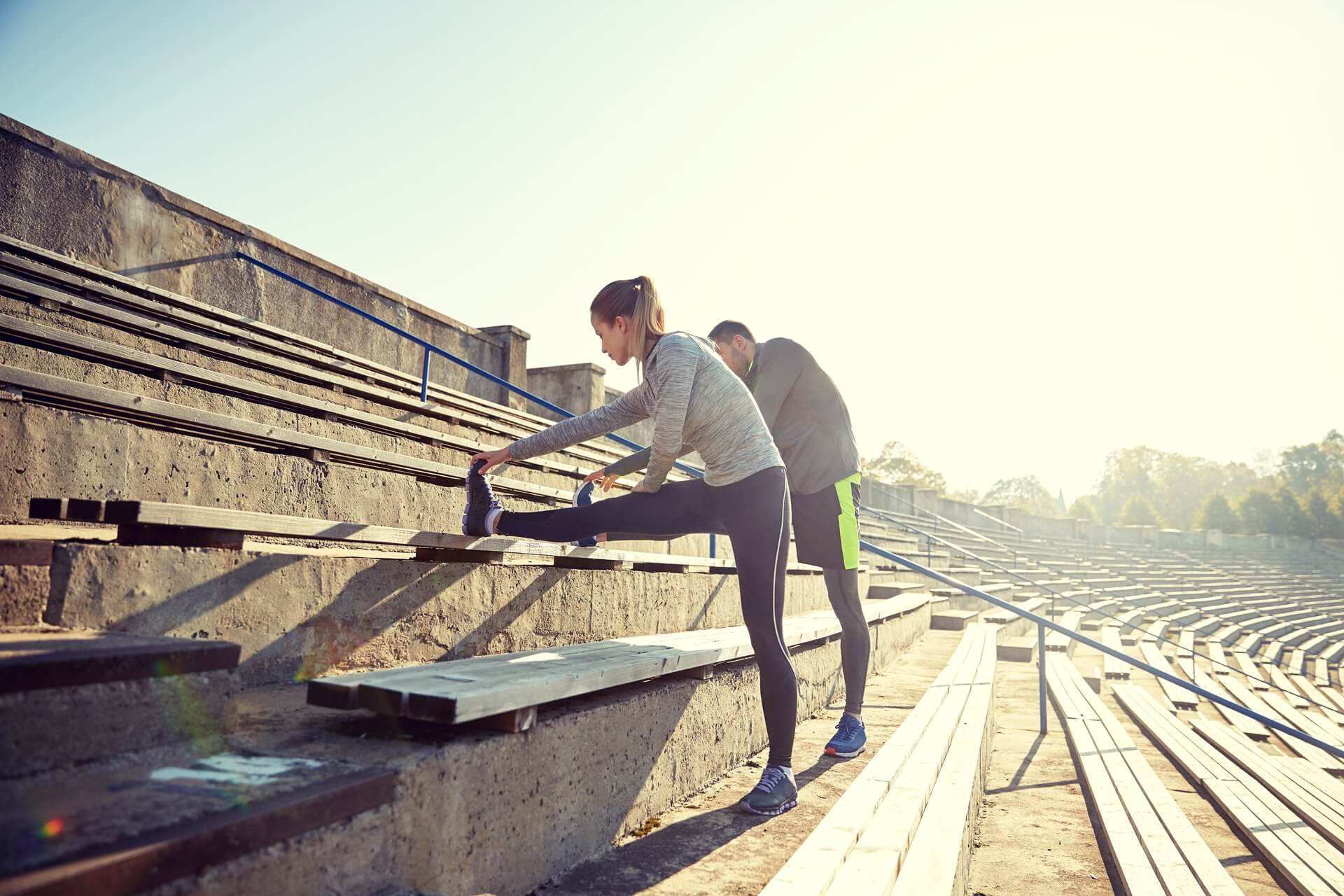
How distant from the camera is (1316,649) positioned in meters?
17.8

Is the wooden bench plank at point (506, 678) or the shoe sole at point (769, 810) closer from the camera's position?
the wooden bench plank at point (506, 678)

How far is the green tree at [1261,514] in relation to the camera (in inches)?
→ 2021

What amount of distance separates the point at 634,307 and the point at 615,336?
112 mm

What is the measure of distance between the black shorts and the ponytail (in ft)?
4.06

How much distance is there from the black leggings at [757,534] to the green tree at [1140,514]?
229ft

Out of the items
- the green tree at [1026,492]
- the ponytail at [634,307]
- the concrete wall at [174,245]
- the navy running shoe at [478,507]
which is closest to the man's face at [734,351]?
the ponytail at [634,307]

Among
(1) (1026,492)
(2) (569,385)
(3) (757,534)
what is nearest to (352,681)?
(3) (757,534)

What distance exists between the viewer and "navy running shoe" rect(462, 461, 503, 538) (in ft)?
8.68

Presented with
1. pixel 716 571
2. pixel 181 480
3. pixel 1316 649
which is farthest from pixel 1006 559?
pixel 181 480

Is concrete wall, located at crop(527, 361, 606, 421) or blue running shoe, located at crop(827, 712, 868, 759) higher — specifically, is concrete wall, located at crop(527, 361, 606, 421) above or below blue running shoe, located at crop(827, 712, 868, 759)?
above

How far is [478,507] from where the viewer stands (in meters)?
2.66

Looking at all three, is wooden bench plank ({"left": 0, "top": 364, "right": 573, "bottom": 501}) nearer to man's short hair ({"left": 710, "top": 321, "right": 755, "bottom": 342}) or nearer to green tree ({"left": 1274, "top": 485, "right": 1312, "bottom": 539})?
man's short hair ({"left": 710, "top": 321, "right": 755, "bottom": 342})

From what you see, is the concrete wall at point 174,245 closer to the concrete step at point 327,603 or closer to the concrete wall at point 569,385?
the concrete wall at point 569,385

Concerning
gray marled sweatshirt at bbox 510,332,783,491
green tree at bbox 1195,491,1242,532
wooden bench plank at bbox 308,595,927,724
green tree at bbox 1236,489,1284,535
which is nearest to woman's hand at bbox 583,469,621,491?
gray marled sweatshirt at bbox 510,332,783,491
